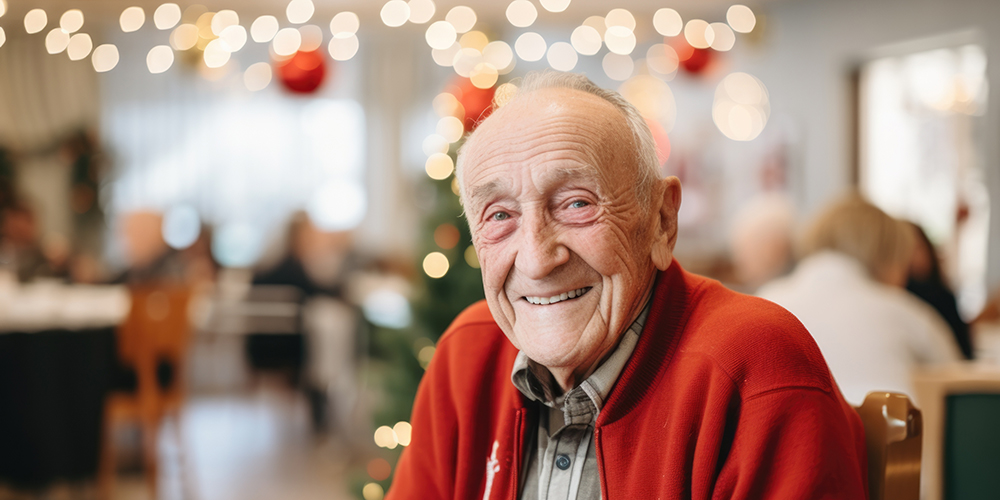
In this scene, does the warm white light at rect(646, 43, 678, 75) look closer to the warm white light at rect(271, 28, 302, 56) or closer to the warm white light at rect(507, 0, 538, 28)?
the warm white light at rect(507, 0, 538, 28)

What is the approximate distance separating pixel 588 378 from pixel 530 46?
23.9ft

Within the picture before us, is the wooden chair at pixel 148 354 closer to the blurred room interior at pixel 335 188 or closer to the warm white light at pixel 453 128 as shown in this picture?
the blurred room interior at pixel 335 188

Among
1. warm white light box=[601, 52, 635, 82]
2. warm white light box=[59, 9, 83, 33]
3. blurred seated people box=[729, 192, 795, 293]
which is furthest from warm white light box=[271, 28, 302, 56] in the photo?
blurred seated people box=[729, 192, 795, 293]

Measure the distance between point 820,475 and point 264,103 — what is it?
24.1 ft

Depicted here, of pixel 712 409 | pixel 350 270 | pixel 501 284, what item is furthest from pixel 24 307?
pixel 712 409

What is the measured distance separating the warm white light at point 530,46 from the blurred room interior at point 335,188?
21mm

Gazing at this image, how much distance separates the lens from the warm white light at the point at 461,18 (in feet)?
21.6

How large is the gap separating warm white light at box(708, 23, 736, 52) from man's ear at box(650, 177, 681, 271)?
571 cm

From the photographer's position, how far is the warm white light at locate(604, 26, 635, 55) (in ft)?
19.5

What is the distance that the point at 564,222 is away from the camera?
3.08 feet

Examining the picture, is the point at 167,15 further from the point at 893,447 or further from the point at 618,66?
the point at 893,447

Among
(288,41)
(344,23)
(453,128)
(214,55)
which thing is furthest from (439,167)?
(344,23)

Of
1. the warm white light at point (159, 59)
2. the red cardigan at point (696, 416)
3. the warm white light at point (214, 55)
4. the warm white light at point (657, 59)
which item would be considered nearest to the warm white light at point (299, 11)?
the warm white light at point (214, 55)

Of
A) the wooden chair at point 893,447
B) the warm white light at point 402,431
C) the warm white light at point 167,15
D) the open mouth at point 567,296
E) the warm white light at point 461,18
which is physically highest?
the warm white light at point 167,15
